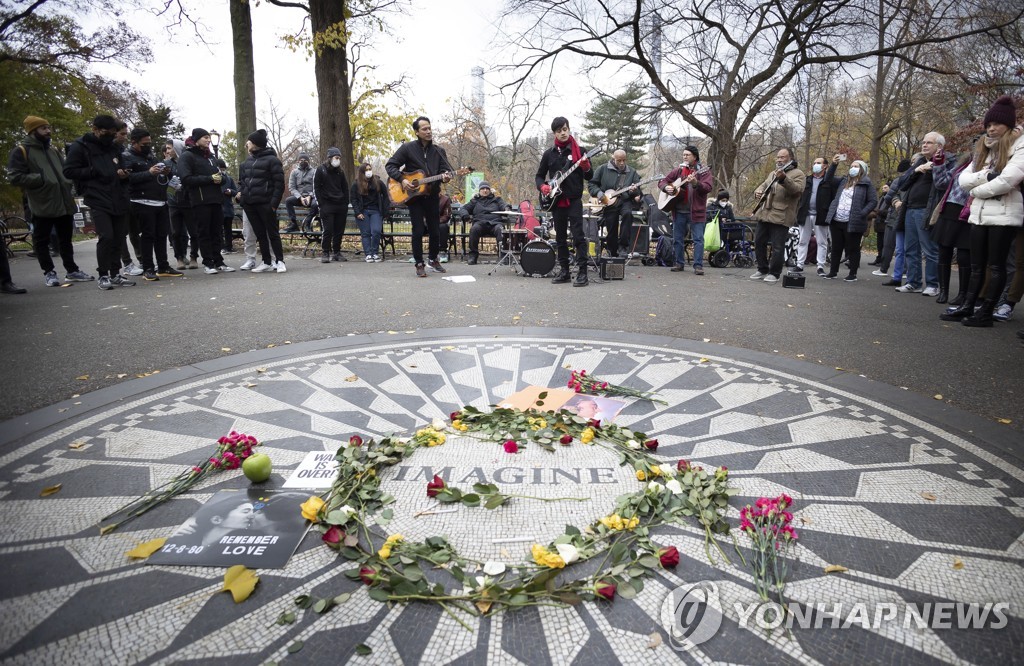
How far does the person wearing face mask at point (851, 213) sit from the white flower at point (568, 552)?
9330 millimetres

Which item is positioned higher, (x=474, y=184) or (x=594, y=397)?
(x=474, y=184)

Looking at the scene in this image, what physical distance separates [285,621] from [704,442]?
2082 mm

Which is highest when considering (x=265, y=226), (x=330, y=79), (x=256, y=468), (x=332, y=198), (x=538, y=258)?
(x=330, y=79)

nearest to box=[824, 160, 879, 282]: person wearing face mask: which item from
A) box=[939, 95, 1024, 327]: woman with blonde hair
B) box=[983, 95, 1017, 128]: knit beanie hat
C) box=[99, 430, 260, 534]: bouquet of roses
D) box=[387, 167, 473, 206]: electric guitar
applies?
box=[939, 95, 1024, 327]: woman with blonde hair

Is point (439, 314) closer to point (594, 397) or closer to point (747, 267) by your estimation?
point (594, 397)

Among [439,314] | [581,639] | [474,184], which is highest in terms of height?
[474,184]

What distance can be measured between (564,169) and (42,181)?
689 cm

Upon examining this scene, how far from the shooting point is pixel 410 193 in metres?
8.27

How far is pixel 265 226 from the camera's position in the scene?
9.28 m

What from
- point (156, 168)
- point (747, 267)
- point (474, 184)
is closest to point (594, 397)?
point (156, 168)

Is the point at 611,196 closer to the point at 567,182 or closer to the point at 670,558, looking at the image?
the point at 567,182

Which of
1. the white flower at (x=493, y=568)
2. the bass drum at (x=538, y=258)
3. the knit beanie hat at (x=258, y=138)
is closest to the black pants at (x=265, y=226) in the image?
the knit beanie hat at (x=258, y=138)

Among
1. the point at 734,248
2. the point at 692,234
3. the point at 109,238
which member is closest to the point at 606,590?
the point at 109,238

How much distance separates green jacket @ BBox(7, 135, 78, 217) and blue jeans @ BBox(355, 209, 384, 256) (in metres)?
5.21
